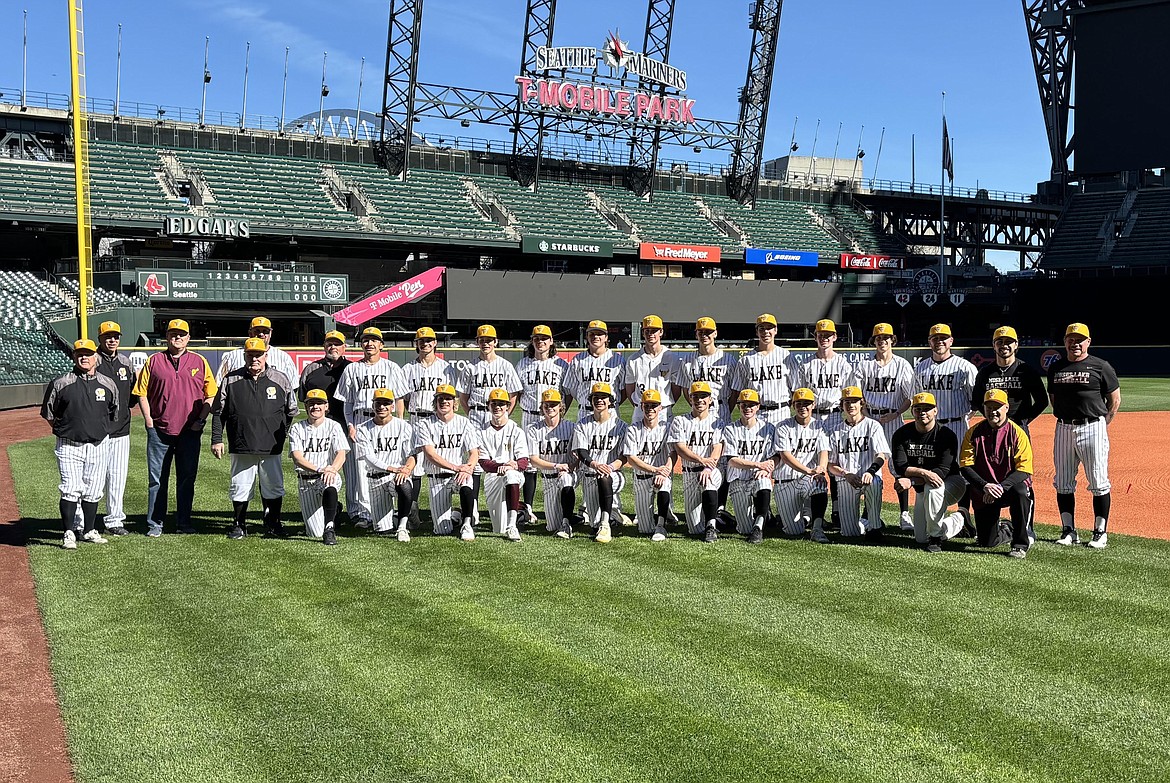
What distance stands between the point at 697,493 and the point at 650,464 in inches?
21.9

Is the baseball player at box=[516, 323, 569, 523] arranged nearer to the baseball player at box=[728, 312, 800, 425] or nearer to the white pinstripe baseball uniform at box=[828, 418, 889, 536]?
the baseball player at box=[728, 312, 800, 425]

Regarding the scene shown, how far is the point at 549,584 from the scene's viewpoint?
314 inches

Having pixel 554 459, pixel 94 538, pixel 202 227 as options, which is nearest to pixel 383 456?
pixel 554 459

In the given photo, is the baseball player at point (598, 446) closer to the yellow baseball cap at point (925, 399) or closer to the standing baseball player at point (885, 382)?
the standing baseball player at point (885, 382)

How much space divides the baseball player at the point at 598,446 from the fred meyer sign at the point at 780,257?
126ft

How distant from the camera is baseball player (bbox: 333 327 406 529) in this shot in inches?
406

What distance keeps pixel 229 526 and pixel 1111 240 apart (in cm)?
5231

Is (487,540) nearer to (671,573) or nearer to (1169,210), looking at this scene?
(671,573)

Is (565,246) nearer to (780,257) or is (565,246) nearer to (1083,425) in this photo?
(780,257)

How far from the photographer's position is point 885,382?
34.7 feet

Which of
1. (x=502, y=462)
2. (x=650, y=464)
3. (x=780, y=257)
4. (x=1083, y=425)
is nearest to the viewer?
(x=1083, y=425)

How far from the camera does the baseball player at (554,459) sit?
33.2 feet

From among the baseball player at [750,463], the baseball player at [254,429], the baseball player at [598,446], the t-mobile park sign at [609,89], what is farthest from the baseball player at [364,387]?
the t-mobile park sign at [609,89]

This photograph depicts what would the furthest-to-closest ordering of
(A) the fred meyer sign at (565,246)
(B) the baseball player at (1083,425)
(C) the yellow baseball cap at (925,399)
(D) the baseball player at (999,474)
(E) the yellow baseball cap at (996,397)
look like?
(A) the fred meyer sign at (565,246), (B) the baseball player at (1083,425), (C) the yellow baseball cap at (925,399), (E) the yellow baseball cap at (996,397), (D) the baseball player at (999,474)
